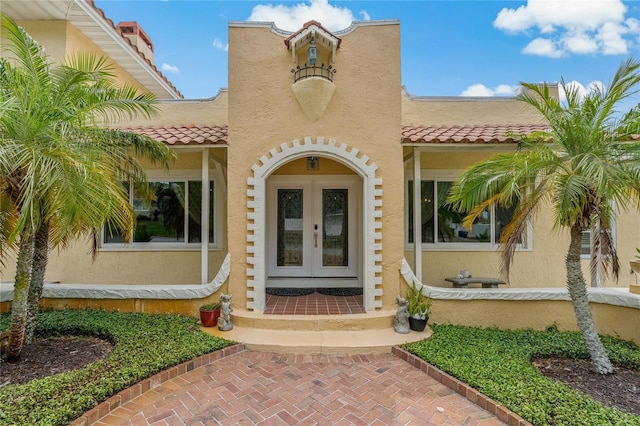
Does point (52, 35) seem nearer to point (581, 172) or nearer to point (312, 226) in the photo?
point (312, 226)

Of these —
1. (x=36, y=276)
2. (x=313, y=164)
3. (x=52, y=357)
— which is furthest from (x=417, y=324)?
(x=36, y=276)

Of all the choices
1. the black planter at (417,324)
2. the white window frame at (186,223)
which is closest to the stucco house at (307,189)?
the white window frame at (186,223)

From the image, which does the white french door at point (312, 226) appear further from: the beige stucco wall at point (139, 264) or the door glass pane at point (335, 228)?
the beige stucco wall at point (139, 264)

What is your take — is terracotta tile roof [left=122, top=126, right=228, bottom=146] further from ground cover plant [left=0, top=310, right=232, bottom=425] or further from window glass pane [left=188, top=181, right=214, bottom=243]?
ground cover plant [left=0, top=310, right=232, bottom=425]

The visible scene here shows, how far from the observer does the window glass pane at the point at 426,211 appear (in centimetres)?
939

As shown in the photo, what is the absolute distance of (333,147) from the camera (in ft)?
23.6

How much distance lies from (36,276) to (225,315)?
11.7ft

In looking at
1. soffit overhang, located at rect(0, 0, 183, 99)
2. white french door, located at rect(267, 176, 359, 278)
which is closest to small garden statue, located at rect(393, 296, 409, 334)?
white french door, located at rect(267, 176, 359, 278)

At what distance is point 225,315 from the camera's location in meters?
6.66

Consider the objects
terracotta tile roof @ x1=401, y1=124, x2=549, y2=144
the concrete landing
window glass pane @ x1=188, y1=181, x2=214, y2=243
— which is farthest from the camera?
window glass pane @ x1=188, y1=181, x2=214, y2=243

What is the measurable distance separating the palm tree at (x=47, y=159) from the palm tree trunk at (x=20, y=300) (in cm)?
1

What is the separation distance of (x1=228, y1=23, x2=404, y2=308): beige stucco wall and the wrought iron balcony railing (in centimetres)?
13

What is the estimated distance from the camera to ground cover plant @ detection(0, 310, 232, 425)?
12.2 ft

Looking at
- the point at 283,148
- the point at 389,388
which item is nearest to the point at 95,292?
the point at 283,148
